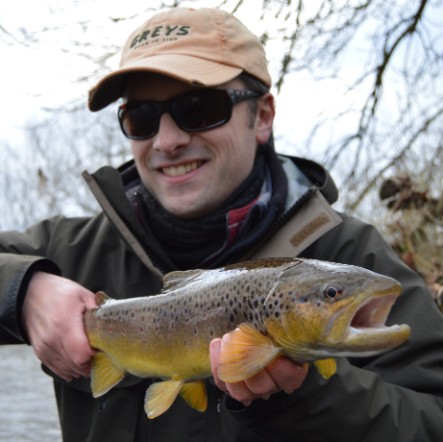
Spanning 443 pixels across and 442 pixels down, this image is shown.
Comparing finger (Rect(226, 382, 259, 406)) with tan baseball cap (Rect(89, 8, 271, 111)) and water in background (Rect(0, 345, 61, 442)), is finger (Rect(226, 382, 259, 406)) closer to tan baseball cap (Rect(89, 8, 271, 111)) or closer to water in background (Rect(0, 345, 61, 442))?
tan baseball cap (Rect(89, 8, 271, 111))

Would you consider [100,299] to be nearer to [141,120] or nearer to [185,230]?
[185,230]

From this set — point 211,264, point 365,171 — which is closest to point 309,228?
point 211,264

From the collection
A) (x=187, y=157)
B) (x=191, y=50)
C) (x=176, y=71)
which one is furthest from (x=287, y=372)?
(x=191, y=50)

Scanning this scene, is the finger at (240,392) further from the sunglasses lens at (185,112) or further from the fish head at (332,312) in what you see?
the sunglasses lens at (185,112)

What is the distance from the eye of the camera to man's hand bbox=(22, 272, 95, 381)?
2.68 metres

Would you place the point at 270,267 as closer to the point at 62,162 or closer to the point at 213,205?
the point at 213,205

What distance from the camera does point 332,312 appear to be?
1941mm

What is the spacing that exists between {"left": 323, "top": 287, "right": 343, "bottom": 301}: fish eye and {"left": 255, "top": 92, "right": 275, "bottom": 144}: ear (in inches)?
64.4

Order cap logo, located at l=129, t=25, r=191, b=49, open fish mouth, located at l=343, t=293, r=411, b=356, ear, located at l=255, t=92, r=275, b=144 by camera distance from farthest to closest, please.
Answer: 1. ear, located at l=255, t=92, r=275, b=144
2. cap logo, located at l=129, t=25, r=191, b=49
3. open fish mouth, located at l=343, t=293, r=411, b=356

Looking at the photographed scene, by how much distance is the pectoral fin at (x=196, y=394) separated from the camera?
2.47 meters

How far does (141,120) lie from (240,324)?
4.40 feet

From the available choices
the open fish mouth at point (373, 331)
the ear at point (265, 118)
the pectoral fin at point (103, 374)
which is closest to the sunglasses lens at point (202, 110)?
the ear at point (265, 118)

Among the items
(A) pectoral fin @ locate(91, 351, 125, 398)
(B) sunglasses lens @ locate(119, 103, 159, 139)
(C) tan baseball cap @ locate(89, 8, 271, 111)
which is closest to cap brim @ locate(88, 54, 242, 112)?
(C) tan baseball cap @ locate(89, 8, 271, 111)

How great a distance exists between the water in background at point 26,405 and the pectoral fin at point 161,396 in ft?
17.4
